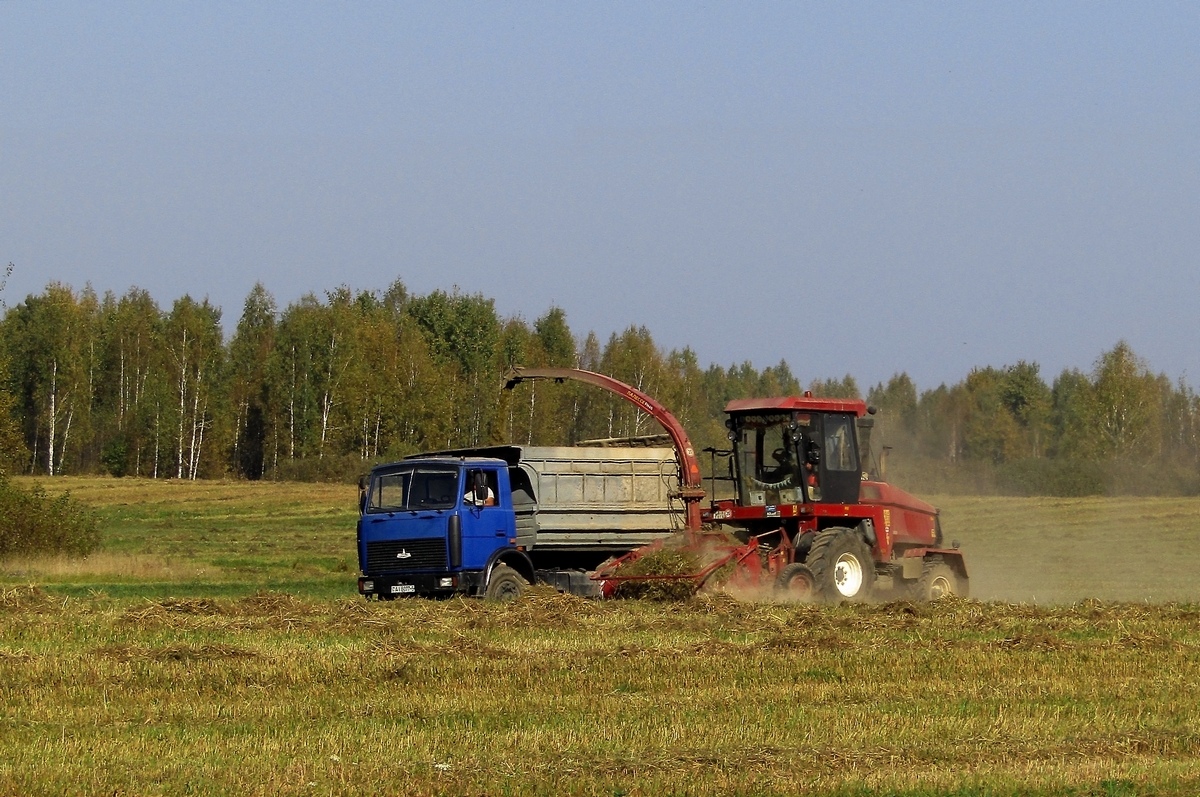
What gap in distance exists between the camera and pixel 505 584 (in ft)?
74.8

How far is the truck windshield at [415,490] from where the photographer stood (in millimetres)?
22672

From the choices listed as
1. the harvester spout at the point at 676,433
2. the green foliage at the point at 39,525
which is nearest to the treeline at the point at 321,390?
the green foliage at the point at 39,525

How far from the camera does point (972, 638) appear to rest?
17188mm

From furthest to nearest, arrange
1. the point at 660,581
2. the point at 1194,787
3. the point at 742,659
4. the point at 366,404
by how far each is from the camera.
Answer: the point at 366,404 < the point at 660,581 < the point at 742,659 < the point at 1194,787

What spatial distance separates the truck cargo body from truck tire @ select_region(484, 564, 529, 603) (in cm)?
10

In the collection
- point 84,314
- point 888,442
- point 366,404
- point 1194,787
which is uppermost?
point 84,314

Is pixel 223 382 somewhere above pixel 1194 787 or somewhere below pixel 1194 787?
above

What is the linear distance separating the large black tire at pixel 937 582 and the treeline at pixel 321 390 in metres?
49.9

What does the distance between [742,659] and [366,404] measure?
69092 millimetres

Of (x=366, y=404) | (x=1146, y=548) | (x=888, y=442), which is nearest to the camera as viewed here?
(x=888, y=442)

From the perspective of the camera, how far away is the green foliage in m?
36.2

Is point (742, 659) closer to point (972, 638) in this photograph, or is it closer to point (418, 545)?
point (972, 638)

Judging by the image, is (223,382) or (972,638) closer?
(972,638)

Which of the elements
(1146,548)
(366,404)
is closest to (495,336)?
(366,404)
